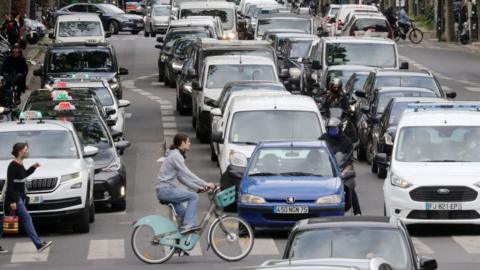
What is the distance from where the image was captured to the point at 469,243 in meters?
21.9

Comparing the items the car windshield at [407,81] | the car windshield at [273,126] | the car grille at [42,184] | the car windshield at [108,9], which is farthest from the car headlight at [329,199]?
the car windshield at [108,9]

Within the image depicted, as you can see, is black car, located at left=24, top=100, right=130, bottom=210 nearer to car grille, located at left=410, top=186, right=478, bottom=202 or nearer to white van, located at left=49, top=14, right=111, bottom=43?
car grille, located at left=410, top=186, right=478, bottom=202

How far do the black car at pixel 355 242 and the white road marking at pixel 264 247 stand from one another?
6306 millimetres

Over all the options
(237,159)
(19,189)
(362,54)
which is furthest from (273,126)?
(362,54)

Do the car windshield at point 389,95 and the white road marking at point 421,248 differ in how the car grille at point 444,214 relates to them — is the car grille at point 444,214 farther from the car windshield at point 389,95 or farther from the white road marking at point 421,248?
the car windshield at point 389,95

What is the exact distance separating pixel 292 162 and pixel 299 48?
84.6ft

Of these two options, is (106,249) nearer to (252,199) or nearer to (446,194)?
(252,199)

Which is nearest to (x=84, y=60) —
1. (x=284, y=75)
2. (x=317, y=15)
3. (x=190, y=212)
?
(x=284, y=75)

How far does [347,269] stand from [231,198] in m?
9.32

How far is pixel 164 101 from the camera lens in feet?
151

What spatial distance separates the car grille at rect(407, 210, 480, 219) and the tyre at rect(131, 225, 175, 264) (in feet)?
12.8

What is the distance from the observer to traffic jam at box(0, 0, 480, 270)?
19953mm

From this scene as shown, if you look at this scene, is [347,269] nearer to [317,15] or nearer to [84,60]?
[84,60]

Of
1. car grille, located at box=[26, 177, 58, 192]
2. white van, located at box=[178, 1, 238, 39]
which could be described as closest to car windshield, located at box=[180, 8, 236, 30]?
white van, located at box=[178, 1, 238, 39]
